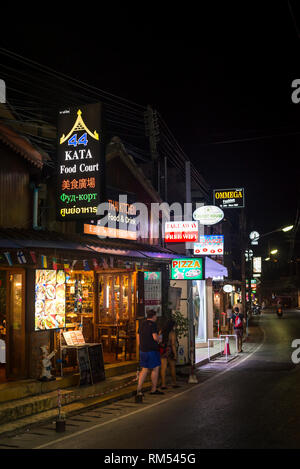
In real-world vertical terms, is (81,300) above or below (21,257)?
below

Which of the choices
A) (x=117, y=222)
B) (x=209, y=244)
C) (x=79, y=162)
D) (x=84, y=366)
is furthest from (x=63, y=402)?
(x=209, y=244)

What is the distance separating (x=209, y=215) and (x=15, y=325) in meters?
11.4

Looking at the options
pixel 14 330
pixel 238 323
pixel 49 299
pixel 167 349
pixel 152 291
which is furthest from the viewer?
pixel 238 323

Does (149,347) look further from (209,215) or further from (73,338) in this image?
(209,215)

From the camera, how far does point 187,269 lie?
15.8 metres

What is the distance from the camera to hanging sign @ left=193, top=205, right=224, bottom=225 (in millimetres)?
21297

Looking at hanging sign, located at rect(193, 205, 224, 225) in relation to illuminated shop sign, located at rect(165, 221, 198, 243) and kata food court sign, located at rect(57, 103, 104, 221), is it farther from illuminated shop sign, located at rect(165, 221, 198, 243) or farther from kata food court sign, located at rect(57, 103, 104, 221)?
kata food court sign, located at rect(57, 103, 104, 221)

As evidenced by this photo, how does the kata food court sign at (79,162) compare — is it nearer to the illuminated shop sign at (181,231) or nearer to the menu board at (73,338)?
the menu board at (73,338)

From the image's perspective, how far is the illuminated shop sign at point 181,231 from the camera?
16.6 meters

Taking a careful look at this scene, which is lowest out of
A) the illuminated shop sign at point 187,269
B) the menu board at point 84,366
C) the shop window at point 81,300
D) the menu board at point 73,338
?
the menu board at point 84,366

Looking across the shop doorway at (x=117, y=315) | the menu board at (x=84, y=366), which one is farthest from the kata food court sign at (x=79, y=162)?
the shop doorway at (x=117, y=315)

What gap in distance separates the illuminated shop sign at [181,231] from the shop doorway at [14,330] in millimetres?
6253
